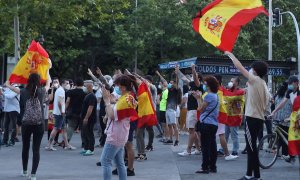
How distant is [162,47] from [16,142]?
23284 mm

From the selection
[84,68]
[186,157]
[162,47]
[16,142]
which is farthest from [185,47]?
[186,157]

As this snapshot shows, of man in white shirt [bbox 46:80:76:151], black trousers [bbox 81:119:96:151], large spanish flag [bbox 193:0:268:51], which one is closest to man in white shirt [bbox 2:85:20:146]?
man in white shirt [bbox 46:80:76:151]

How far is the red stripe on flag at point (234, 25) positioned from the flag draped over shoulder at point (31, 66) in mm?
3764

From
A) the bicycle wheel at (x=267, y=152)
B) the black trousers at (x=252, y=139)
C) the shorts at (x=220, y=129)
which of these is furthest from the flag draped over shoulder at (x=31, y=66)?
the bicycle wheel at (x=267, y=152)

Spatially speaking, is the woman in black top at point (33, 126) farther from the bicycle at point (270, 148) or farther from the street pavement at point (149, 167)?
the bicycle at point (270, 148)

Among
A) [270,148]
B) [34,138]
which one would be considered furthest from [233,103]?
[34,138]

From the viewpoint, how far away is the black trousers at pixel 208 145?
36.1 ft

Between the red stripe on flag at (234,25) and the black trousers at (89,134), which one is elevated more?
the red stripe on flag at (234,25)

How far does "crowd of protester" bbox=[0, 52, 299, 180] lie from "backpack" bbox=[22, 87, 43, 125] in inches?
0.7

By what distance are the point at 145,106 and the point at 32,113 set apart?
107 inches

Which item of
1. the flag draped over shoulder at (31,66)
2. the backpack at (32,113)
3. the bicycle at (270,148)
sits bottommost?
the bicycle at (270,148)

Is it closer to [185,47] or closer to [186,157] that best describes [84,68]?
[185,47]

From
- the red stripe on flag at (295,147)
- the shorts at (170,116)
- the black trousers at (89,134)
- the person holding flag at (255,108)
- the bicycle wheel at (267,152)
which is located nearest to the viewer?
the person holding flag at (255,108)

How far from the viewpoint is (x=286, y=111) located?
42.0 feet
